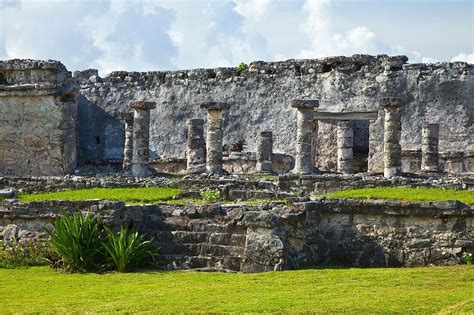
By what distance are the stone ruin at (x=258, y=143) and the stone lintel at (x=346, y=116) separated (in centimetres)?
4

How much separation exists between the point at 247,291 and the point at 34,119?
19552 mm

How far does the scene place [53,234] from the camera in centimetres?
1429

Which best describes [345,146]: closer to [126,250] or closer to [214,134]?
[214,134]

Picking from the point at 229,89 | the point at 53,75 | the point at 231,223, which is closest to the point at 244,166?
the point at 229,89

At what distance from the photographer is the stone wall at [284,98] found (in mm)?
30641

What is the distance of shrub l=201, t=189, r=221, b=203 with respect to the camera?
18.2m

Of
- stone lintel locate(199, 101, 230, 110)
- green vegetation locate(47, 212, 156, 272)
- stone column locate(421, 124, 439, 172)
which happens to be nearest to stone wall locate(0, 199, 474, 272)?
green vegetation locate(47, 212, 156, 272)

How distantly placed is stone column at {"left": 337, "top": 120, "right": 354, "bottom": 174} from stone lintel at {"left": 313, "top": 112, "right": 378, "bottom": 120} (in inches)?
12.9

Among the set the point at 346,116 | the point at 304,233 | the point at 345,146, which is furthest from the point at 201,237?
the point at 346,116

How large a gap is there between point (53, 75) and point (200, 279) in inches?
719

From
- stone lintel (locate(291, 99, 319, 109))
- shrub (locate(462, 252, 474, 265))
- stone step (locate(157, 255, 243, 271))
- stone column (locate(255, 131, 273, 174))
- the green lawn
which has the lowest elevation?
stone step (locate(157, 255, 243, 271))

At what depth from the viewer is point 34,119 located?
97.9 ft

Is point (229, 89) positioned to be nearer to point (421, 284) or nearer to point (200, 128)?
point (200, 128)

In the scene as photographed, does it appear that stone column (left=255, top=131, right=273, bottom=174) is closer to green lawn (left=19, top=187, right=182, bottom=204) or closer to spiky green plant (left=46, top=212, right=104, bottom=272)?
green lawn (left=19, top=187, right=182, bottom=204)
